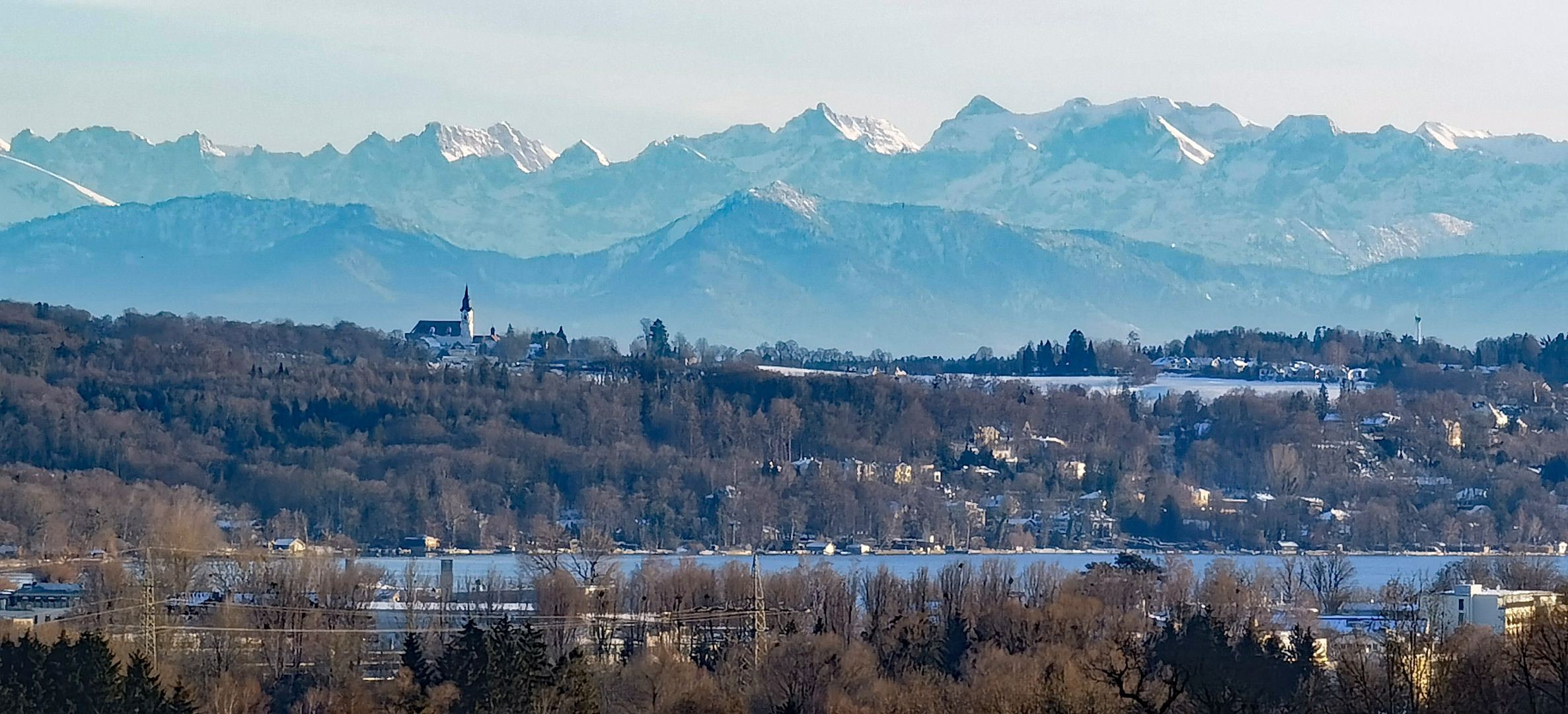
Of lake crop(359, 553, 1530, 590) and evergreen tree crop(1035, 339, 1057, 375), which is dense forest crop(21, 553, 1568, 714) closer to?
lake crop(359, 553, 1530, 590)

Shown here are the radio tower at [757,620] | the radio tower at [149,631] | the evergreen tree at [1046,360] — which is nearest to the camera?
the radio tower at [149,631]

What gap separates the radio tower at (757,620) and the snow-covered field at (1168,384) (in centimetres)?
8043

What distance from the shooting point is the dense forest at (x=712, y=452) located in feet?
364

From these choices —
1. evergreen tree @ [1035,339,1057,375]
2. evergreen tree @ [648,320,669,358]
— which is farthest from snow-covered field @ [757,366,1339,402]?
evergreen tree @ [648,320,669,358]

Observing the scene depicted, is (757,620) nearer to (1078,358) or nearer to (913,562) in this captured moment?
(913,562)

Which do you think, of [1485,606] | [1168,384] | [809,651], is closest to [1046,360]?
[1168,384]

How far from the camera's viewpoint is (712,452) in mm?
126312

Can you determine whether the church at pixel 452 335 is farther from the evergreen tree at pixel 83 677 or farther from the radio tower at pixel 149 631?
the evergreen tree at pixel 83 677

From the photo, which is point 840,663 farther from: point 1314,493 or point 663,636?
point 1314,493

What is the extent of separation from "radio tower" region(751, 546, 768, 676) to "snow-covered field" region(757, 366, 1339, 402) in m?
80.4

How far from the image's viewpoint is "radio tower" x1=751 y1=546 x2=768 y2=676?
53.0 meters

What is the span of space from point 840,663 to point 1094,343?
12122 centimetres

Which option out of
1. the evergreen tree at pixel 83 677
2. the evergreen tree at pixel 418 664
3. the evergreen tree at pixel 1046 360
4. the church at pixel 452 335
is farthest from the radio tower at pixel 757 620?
the church at pixel 452 335

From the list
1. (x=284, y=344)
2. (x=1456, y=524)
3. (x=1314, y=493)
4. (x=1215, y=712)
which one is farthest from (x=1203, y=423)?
(x=1215, y=712)
